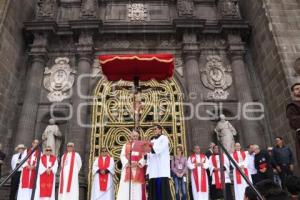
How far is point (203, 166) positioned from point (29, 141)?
6.84 meters

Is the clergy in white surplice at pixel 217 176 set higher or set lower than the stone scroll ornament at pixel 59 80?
lower

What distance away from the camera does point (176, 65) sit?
524 inches

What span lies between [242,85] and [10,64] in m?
9.96

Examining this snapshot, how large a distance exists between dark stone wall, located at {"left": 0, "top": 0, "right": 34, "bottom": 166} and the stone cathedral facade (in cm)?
4

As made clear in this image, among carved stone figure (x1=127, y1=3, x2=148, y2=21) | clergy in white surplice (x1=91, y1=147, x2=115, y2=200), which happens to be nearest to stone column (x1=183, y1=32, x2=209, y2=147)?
carved stone figure (x1=127, y1=3, x2=148, y2=21)

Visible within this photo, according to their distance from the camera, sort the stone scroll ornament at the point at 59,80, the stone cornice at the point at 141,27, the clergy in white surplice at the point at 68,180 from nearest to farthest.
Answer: the clergy in white surplice at the point at 68,180
the stone scroll ornament at the point at 59,80
the stone cornice at the point at 141,27

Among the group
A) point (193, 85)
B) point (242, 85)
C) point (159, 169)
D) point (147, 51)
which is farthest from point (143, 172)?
point (147, 51)

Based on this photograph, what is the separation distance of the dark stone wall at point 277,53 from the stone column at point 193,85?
2.74 meters

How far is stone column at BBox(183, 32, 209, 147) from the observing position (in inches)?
448

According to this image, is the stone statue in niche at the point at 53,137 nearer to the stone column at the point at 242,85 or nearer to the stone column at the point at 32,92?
the stone column at the point at 32,92

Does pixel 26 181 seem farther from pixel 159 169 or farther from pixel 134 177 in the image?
pixel 159 169

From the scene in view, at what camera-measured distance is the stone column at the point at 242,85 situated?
37.8ft

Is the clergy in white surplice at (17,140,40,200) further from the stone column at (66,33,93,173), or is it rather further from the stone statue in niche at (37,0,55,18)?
the stone statue in niche at (37,0,55,18)

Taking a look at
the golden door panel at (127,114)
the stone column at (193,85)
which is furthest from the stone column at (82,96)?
the stone column at (193,85)
